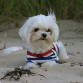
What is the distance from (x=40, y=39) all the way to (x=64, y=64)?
19.4 inches

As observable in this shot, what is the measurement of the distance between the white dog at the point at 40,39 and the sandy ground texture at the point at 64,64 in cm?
25

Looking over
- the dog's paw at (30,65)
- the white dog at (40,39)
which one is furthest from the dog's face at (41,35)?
the dog's paw at (30,65)

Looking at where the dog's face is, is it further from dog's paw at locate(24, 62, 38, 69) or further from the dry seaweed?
the dry seaweed

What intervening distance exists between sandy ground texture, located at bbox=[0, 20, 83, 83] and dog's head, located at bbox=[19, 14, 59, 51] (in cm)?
41

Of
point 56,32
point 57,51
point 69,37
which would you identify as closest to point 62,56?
point 57,51

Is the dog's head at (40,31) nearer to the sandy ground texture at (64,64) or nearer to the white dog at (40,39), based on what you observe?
the white dog at (40,39)

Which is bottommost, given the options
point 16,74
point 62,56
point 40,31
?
point 62,56

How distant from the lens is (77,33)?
345 inches

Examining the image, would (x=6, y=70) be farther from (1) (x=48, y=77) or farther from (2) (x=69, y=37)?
(2) (x=69, y=37)

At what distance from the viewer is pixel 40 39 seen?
5371mm

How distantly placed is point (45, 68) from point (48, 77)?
25.7 inches

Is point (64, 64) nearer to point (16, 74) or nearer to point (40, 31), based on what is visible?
point (40, 31)

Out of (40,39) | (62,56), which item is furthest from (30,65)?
(62,56)

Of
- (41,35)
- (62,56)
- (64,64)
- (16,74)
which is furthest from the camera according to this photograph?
(62,56)
